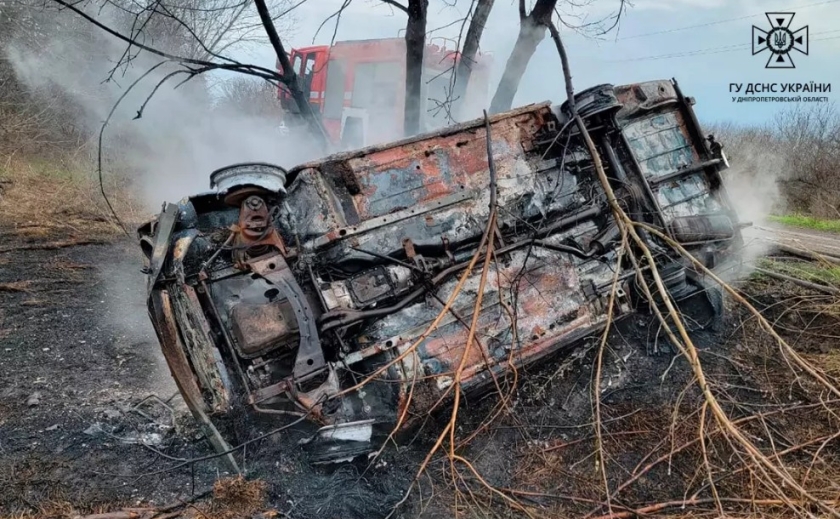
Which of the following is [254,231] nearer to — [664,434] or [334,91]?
[664,434]

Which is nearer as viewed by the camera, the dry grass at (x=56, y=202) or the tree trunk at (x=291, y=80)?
the tree trunk at (x=291, y=80)

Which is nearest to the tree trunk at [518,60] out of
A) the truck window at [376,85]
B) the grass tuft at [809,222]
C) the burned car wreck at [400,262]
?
the burned car wreck at [400,262]

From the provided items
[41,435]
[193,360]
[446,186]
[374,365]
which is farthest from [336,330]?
[41,435]

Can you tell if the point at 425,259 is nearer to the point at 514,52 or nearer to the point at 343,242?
the point at 343,242

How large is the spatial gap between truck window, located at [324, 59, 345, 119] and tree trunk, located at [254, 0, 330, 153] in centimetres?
347

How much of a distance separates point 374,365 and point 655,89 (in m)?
3.22

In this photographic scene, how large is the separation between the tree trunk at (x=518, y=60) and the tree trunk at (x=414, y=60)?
3.65 feet

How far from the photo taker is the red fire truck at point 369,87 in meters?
10.3

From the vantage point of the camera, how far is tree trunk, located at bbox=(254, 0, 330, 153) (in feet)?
20.4

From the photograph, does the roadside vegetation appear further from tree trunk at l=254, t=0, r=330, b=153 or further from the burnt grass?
tree trunk at l=254, t=0, r=330, b=153

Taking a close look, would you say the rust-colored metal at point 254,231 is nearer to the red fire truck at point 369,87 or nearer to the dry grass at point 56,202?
the dry grass at point 56,202

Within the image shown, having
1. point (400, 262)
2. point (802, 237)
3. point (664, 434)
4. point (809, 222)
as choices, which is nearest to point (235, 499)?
point (400, 262)

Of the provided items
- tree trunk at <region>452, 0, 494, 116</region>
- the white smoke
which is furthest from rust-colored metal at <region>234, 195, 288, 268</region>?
the white smoke

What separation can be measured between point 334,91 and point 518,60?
16.7 ft
